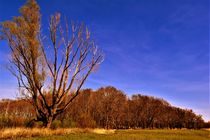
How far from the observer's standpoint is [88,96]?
77.2 metres

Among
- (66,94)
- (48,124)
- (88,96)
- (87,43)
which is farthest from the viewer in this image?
(88,96)

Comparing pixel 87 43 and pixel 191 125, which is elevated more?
pixel 87 43

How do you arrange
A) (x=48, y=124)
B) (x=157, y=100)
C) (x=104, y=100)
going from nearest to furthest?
1. (x=48, y=124)
2. (x=104, y=100)
3. (x=157, y=100)

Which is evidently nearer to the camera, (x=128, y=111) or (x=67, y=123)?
(x=67, y=123)

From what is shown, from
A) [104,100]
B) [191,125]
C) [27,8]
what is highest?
[27,8]

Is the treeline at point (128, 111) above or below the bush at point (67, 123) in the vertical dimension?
above

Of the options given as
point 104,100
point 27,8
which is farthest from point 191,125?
point 27,8

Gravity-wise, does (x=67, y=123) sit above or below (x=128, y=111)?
below

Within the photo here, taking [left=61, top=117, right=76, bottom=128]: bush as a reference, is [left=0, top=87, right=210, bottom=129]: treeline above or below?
above

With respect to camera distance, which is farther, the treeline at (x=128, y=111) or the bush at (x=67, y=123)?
the treeline at (x=128, y=111)

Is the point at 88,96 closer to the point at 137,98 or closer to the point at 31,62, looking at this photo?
the point at 137,98

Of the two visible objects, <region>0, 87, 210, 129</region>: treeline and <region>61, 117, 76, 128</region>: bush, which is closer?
<region>61, 117, 76, 128</region>: bush

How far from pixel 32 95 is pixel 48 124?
3340 millimetres

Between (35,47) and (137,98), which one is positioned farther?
(137,98)
